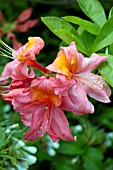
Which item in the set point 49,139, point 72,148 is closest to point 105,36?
point 49,139

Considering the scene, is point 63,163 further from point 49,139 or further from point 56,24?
point 56,24

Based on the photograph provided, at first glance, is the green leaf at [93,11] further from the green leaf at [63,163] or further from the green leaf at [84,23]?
the green leaf at [63,163]

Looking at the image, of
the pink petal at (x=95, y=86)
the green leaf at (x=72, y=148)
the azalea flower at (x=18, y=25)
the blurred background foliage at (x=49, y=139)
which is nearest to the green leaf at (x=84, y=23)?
the pink petal at (x=95, y=86)

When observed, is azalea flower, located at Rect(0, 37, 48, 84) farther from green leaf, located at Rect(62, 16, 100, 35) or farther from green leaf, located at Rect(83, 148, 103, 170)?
green leaf, located at Rect(83, 148, 103, 170)

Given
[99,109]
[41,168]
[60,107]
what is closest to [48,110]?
[60,107]

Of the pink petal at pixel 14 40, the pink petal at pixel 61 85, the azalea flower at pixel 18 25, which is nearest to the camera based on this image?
the pink petal at pixel 61 85

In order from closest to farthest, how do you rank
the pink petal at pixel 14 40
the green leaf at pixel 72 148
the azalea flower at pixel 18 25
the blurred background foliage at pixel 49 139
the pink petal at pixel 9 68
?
the pink petal at pixel 9 68, the blurred background foliage at pixel 49 139, the green leaf at pixel 72 148, the pink petal at pixel 14 40, the azalea flower at pixel 18 25

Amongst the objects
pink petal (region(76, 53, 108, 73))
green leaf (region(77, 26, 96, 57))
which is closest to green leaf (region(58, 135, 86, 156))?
green leaf (region(77, 26, 96, 57))
